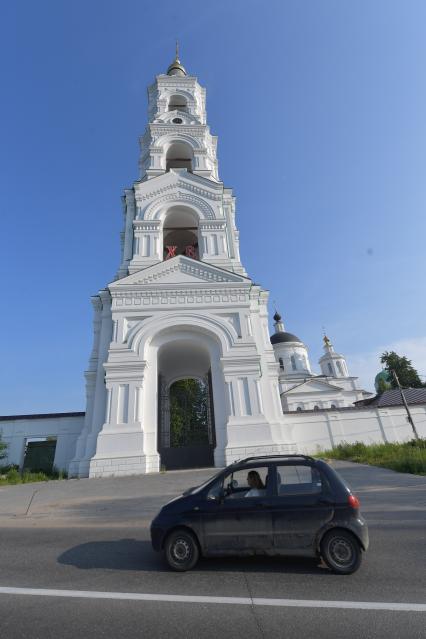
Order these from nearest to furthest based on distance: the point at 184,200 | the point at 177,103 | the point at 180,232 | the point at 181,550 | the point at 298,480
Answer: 1. the point at 181,550
2. the point at 298,480
3. the point at 184,200
4. the point at 180,232
5. the point at 177,103

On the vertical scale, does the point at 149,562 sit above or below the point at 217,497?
below

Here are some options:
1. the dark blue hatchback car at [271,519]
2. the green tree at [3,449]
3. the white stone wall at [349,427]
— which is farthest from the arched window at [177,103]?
the dark blue hatchback car at [271,519]

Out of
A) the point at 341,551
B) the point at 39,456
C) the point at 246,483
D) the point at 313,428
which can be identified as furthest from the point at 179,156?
the point at 341,551

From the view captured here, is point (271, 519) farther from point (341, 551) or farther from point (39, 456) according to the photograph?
point (39, 456)

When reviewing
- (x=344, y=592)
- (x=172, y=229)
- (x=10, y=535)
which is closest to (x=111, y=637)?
(x=344, y=592)

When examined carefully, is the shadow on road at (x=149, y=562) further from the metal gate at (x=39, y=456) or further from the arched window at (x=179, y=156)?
the arched window at (x=179, y=156)

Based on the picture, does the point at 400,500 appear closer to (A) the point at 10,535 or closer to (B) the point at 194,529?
(B) the point at 194,529

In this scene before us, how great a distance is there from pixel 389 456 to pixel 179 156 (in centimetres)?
2508

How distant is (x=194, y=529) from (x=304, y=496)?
1.49 meters

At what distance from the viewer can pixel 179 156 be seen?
26.6m

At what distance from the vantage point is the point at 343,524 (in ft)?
13.1

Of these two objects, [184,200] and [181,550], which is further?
[184,200]

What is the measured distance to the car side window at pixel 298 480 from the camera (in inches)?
169

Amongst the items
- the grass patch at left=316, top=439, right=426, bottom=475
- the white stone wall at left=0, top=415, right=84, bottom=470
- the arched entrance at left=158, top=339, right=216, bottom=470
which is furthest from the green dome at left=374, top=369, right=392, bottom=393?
the white stone wall at left=0, top=415, right=84, bottom=470
